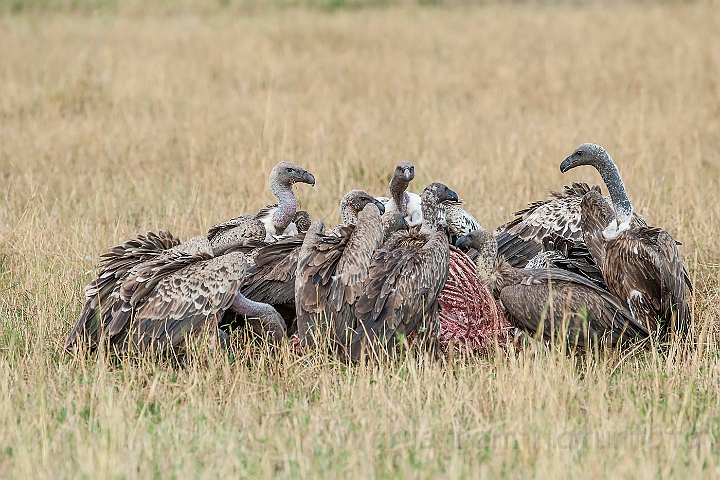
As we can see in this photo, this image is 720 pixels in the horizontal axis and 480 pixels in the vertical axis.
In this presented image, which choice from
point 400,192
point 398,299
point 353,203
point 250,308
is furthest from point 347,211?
point 398,299

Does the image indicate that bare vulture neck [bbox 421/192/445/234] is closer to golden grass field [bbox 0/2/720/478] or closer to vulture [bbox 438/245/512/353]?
vulture [bbox 438/245/512/353]

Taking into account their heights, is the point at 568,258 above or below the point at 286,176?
below

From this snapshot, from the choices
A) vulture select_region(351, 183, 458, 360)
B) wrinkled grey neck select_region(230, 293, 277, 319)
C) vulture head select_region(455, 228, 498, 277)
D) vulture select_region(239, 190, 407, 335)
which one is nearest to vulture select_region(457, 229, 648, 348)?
vulture head select_region(455, 228, 498, 277)

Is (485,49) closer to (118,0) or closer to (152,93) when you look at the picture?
(152,93)

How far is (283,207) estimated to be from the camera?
7.25 meters

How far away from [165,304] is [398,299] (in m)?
1.28

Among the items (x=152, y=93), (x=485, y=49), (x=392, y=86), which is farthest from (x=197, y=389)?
(x=485, y=49)

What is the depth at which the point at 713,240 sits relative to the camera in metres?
7.82

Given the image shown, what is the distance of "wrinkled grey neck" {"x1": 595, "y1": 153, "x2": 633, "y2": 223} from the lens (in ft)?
21.3

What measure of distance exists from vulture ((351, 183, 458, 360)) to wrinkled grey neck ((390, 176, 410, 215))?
165cm

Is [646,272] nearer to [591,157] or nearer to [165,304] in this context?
[591,157]

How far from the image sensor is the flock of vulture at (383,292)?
5.48 m

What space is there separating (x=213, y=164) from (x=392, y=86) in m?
4.45

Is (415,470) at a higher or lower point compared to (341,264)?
lower
